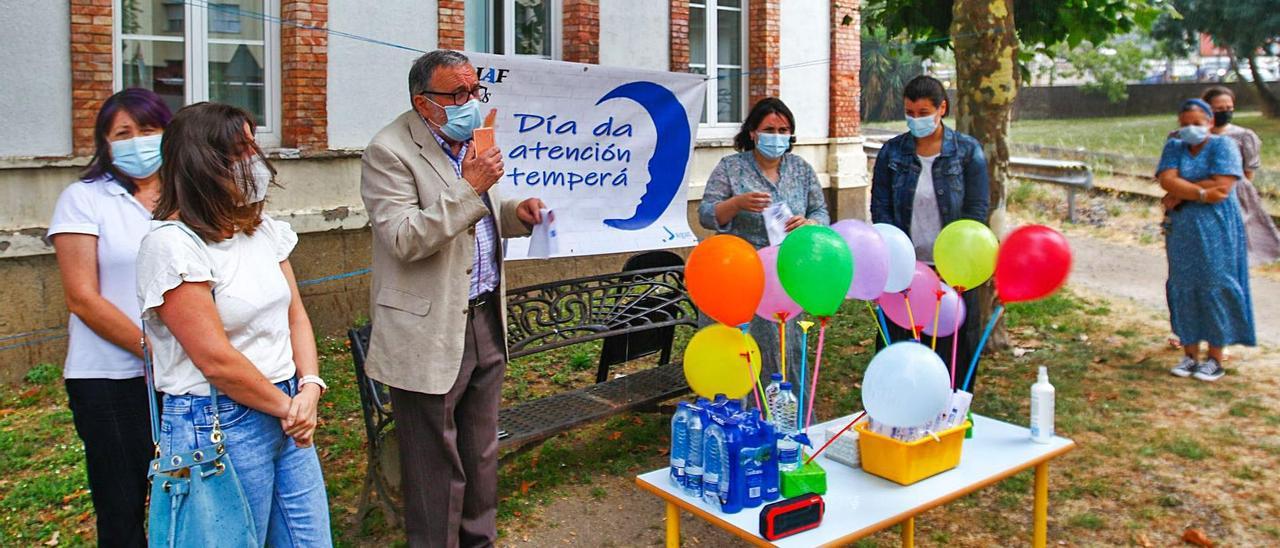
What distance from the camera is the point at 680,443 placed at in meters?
3.48

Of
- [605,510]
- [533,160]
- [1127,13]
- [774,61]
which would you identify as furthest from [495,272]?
[774,61]

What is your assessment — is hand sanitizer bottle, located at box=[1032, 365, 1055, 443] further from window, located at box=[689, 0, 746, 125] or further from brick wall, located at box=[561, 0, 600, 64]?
window, located at box=[689, 0, 746, 125]

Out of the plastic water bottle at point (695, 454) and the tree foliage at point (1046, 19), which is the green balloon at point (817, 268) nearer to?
the plastic water bottle at point (695, 454)

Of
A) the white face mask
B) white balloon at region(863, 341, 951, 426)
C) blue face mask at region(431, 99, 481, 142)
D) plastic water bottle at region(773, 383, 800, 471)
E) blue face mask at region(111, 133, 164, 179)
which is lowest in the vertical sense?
plastic water bottle at region(773, 383, 800, 471)

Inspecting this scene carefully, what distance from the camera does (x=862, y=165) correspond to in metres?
12.1

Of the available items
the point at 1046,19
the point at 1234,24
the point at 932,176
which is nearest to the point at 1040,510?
the point at 932,176

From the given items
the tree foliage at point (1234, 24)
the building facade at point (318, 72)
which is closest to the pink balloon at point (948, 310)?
the building facade at point (318, 72)

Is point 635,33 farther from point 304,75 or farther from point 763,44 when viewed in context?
point 304,75

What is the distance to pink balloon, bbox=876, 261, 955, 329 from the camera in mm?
4328

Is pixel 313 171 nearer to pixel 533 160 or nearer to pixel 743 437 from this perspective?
pixel 533 160

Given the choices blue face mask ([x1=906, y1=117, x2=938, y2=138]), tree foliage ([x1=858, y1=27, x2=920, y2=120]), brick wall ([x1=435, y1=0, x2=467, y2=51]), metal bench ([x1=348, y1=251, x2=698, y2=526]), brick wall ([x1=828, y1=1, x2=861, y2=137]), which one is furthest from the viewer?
tree foliage ([x1=858, y1=27, x2=920, y2=120])

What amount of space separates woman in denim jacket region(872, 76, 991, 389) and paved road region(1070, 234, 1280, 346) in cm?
436

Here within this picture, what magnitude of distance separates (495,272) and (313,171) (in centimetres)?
481

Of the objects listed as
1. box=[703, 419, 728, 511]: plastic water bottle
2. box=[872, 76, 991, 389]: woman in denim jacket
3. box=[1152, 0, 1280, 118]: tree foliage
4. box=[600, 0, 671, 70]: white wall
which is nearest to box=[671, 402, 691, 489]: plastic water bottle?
box=[703, 419, 728, 511]: plastic water bottle
